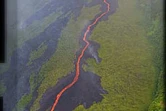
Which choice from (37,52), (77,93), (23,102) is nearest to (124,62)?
(77,93)

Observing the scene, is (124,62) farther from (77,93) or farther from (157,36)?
(77,93)

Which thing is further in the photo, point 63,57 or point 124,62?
point 63,57

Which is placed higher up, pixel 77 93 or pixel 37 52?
pixel 37 52

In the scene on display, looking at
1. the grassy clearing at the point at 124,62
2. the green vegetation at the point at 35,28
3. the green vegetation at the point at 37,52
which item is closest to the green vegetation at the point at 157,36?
the grassy clearing at the point at 124,62

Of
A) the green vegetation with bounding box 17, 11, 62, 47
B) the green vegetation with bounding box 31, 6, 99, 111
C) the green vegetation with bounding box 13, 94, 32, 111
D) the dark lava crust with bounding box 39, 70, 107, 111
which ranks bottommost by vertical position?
the dark lava crust with bounding box 39, 70, 107, 111

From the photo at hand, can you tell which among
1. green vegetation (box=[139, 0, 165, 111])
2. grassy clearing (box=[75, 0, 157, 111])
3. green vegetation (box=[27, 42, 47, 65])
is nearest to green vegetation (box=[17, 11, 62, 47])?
green vegetation (box=[27, 42, 47, 65])

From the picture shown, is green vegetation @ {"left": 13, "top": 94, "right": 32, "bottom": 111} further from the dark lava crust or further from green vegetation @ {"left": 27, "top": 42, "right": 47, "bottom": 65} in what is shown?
green vegetation @ {"left": 27, "top": 42, "right": 47, "bottom": 65}

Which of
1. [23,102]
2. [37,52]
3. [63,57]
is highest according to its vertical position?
[37,52]
